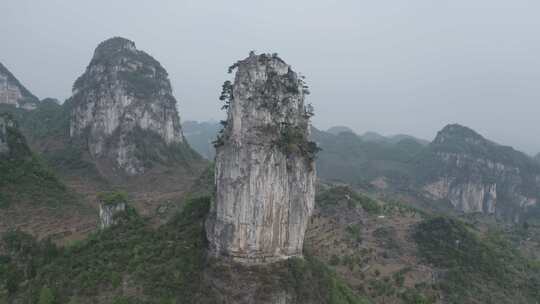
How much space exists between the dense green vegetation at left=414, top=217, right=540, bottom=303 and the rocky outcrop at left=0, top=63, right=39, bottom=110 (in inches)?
5172

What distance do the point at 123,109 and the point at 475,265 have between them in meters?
84.3

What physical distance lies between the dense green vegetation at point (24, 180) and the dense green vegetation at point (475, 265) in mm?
59045

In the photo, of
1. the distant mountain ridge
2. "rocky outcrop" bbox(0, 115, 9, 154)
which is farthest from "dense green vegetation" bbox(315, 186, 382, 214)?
"rocky outcrop" bbox(0, 115, 9, 154)

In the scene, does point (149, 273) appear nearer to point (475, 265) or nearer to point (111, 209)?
point (111, 209)

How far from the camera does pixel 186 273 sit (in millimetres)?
35312

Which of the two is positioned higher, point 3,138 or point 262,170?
point 3,138

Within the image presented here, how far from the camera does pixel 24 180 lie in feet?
205

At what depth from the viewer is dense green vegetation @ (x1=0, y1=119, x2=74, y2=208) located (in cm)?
5957

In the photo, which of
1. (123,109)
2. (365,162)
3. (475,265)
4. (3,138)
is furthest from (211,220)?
(365,162)

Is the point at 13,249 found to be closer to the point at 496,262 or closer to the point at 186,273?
the point at 186,273

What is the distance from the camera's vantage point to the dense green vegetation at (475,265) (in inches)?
1919

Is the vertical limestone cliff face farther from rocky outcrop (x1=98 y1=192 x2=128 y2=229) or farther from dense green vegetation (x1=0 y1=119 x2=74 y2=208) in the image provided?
dense green vegetation (x1=0 y1=119 x2=74 y2=208)

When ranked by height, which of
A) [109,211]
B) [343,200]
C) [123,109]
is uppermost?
[123,109]

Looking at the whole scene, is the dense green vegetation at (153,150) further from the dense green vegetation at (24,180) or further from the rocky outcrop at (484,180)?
the rocky outcrop at (484,180)
